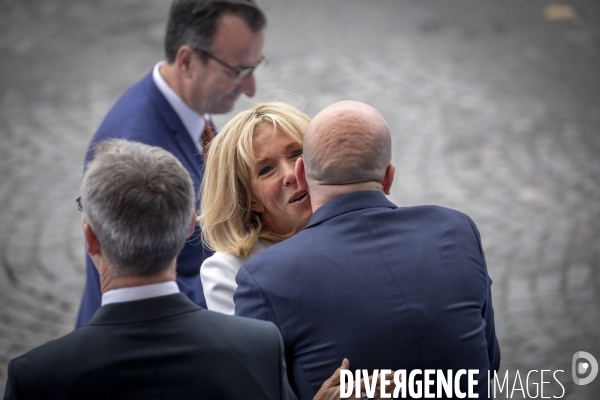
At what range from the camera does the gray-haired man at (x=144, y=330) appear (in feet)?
6.69

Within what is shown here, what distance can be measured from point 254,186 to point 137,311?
110cm

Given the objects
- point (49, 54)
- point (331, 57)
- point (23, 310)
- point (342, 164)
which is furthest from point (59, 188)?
point (342, 164)

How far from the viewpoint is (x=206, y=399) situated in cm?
211

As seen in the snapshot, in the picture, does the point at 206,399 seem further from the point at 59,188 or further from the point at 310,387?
the point at 59,188

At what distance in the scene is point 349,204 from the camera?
253cm

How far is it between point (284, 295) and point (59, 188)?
19.6 ft

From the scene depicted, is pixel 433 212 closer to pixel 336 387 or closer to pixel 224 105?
pixel 336 387

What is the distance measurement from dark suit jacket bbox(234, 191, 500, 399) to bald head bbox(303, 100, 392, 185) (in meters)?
0.09

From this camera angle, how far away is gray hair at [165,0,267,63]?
4402 millimetres

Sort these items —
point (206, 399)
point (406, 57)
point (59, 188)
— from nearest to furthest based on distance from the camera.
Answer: point (206, 399)
point (59, 188)
point (406, 57)

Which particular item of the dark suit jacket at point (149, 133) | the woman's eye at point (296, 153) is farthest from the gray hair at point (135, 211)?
the dark suit jacket at point (149, 133)

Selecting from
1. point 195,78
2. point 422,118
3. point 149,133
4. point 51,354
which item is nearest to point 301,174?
point 51,354

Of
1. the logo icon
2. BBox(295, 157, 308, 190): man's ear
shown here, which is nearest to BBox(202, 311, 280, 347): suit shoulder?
BBox(295, 157, 308, 190): man's ear

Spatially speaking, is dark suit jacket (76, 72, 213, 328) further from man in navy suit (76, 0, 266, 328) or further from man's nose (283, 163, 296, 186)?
man's nose (283, 163, 296, 186)
